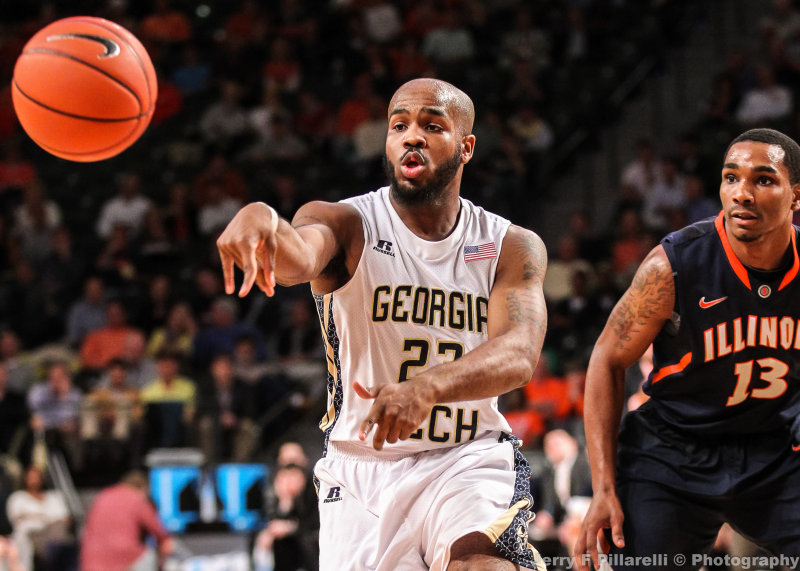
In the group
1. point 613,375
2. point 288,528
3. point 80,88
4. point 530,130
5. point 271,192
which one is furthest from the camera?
point 530,130

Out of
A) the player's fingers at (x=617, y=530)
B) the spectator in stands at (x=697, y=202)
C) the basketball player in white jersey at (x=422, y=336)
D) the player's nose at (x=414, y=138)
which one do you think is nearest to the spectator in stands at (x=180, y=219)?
the spectator in stands at (x=697, y=202)

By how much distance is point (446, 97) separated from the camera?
4.40 metres

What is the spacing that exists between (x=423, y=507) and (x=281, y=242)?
4.01 feet

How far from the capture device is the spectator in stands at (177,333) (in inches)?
468

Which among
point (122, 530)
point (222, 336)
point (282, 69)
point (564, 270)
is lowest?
point (122, 530)

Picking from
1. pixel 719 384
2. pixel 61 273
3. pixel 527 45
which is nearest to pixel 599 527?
pixel 719 384

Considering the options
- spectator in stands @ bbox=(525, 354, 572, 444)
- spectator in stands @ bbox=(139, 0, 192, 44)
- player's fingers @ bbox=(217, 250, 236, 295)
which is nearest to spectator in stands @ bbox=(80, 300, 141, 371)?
spectator in stands @ bbox=(525, 354, 572, 444)

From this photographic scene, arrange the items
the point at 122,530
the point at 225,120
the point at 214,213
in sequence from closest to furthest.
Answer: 1. the point at 122,530
2. the point at 214,213
3. the point at 225,120

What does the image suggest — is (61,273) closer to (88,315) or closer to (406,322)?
(88,315)

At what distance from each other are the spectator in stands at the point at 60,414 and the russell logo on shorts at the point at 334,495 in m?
6.47

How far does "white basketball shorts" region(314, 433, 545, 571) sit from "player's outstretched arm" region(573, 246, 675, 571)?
358 millimetres

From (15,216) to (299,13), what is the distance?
520cm

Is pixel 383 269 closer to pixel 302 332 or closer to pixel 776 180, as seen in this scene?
pixel 776 180

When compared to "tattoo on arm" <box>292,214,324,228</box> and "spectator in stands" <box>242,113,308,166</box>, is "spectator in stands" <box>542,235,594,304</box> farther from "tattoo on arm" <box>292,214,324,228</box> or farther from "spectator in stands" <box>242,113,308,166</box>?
"tattoo on arm" <box>292,214,324,228</box>
